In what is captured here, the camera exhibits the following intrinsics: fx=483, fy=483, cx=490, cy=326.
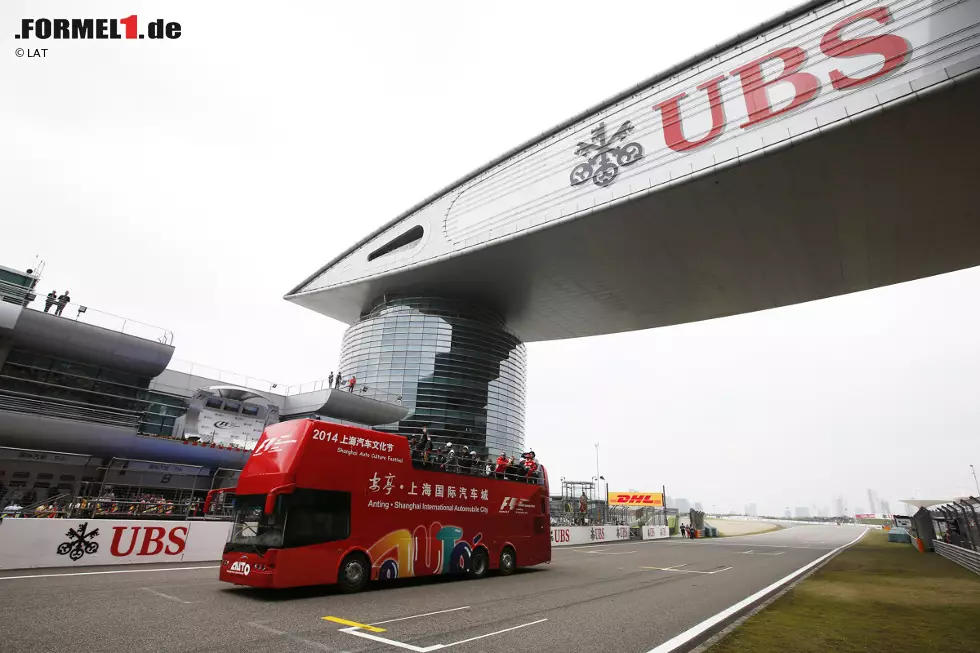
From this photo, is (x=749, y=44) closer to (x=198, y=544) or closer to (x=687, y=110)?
(x=687, y=110)

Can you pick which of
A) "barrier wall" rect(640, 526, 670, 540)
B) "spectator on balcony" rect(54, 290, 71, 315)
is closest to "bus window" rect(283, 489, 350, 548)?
"spectator on balcony" rect(54, 290, 71, 315)

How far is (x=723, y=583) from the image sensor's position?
518 inches

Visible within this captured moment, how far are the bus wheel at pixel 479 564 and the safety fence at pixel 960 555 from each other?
1638 cm

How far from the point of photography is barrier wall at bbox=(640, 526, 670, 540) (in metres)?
41.2

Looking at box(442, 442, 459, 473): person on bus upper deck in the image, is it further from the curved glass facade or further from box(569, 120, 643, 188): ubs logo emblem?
the curved glass facade

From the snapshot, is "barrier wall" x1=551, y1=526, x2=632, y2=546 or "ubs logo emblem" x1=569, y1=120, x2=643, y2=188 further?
"barrier wall" x1=551, y1=526, x2=632, y2=546

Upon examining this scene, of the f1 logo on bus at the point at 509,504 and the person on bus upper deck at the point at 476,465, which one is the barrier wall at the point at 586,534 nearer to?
the f1 logo on bus at the point at 509,504

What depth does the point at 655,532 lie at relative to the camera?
43531 millimetres

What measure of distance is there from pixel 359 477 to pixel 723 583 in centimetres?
1023

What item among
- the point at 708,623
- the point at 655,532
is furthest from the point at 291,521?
the point at 655,532

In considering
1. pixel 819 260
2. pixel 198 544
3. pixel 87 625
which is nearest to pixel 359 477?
pixel 87 625

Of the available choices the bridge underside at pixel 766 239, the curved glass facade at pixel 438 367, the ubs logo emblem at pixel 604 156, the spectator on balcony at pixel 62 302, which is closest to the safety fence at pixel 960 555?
the bridge underside at pixel 766 239

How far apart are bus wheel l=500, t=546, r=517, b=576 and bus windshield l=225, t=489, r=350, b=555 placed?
5.87 meters

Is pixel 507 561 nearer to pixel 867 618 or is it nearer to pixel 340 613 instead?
pixel 340 613
